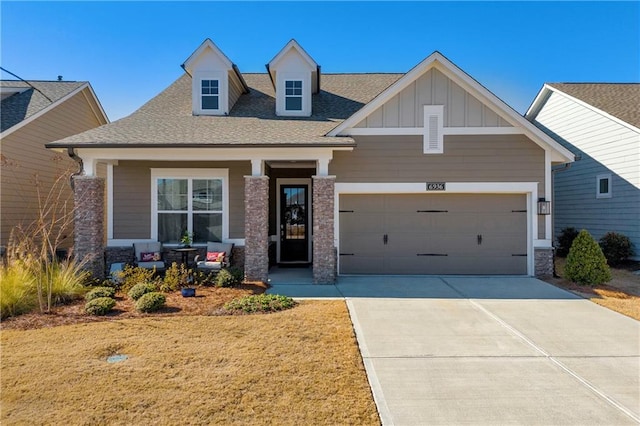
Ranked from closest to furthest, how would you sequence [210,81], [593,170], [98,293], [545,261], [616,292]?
[98,293] → [616,292] → [545,261] → [210,81] → [593,170]

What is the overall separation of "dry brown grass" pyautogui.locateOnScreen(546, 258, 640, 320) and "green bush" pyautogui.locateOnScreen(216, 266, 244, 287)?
26.3 feet

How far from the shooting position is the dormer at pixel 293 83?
12070 millimetres

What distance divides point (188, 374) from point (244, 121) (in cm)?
849

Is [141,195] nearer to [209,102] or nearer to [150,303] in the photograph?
[209,102]

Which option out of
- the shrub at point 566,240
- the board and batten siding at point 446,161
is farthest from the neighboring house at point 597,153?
the board and batten siding at point 446,161

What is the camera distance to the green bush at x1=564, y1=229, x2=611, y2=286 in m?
9.34

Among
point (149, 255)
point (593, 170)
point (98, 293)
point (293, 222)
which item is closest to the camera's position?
point (98, 293)

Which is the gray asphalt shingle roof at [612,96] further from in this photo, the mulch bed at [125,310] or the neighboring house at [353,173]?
the mulch bed at [125,310]

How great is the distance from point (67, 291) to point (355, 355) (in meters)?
6.37

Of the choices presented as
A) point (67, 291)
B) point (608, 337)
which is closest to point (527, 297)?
point (608, 337)

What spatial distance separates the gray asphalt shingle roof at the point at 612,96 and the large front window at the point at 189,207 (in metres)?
14.2

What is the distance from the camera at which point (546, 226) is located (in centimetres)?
1052

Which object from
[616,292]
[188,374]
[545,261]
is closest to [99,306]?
[188,374]

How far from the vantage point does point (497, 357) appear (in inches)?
201
